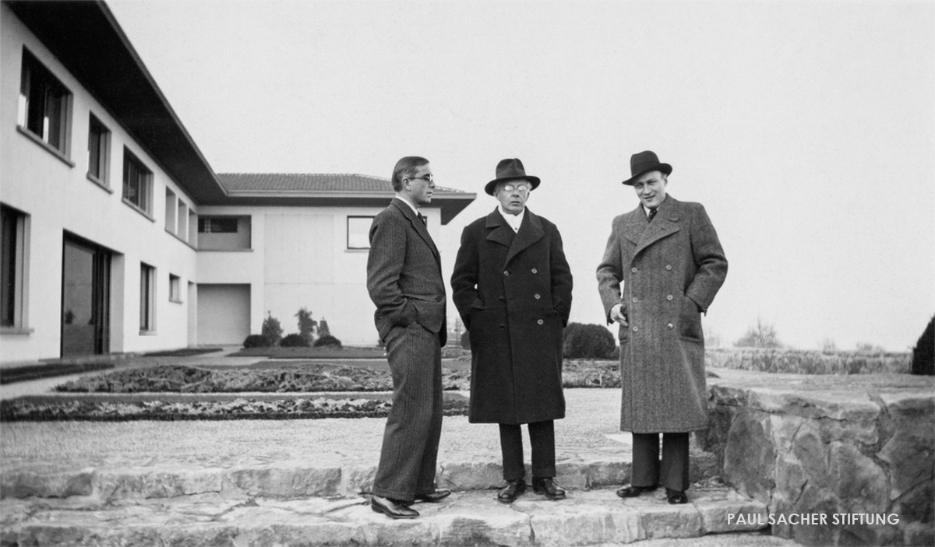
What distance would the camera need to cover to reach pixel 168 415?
19.9 ft

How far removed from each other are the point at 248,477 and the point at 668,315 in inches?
96.5

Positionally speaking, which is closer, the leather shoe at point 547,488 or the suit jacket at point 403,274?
the suit jacket at point 403,274

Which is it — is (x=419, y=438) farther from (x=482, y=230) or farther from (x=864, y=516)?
(x=864, y=516)

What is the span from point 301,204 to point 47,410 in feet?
57.4

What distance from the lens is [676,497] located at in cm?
392

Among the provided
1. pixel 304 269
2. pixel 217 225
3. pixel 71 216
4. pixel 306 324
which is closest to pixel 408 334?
pixel 71 216

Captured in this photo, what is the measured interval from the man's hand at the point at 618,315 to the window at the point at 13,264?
6310mm

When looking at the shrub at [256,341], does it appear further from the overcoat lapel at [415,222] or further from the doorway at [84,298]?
the overcoat lapel at [415,222]

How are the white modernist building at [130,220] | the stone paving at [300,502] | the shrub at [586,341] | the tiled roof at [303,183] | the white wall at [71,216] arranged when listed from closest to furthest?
the stone paving at [300,502] → the white wall at [71,216] → the white modernist building at [130,220] → the shrub at [586,341] → the tiled roof at [303,183]

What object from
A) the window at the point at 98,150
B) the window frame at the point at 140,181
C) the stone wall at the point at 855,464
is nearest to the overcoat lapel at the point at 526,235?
the stone wall at the point at 855,464

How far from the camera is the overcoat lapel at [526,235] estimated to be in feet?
13.5

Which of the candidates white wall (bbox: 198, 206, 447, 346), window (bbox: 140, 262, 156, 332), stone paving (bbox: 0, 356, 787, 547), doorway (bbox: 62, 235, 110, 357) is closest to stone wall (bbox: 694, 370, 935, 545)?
stone paving (bbox: 0, 356, 787, 547)

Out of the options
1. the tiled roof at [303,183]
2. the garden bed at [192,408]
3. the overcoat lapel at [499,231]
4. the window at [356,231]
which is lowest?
the garden bed at [192,408]

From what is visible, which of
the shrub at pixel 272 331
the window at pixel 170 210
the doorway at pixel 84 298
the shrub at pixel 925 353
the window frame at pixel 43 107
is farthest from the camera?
the shrub at pixel 272 331
